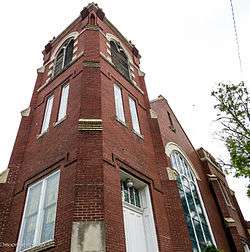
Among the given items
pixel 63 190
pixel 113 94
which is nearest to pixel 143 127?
pixel 113 94

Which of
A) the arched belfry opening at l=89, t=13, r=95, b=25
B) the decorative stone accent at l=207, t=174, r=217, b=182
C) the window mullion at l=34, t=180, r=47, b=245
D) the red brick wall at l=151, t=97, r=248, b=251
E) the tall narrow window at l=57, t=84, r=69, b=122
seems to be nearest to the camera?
the window mullion at l=34, t=180, r=47, b=245

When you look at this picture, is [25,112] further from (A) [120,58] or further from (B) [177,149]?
(B) [177,149]

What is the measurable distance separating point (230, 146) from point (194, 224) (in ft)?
14.7

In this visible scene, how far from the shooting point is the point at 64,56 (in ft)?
51.5

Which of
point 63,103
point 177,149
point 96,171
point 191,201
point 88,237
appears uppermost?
point 177,149

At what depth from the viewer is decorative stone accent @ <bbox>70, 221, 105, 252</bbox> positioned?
23.0 ft

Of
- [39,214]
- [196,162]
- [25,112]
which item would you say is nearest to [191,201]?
[196,162]

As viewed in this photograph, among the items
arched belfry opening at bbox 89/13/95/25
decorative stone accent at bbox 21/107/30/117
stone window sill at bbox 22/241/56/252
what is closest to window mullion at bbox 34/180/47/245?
stone window sill at bbox 22/241/56/252

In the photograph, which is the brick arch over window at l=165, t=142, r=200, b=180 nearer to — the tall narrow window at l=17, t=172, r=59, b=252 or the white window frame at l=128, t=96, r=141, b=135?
the white window frame at l=128, t=96, r=141, b=135

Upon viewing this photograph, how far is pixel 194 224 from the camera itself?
13.8 meters

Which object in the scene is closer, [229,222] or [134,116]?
[134,116]

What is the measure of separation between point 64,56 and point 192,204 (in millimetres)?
10297

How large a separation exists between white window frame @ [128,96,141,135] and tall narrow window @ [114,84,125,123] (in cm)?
69

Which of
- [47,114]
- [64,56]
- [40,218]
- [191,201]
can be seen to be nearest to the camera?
[40,218]
